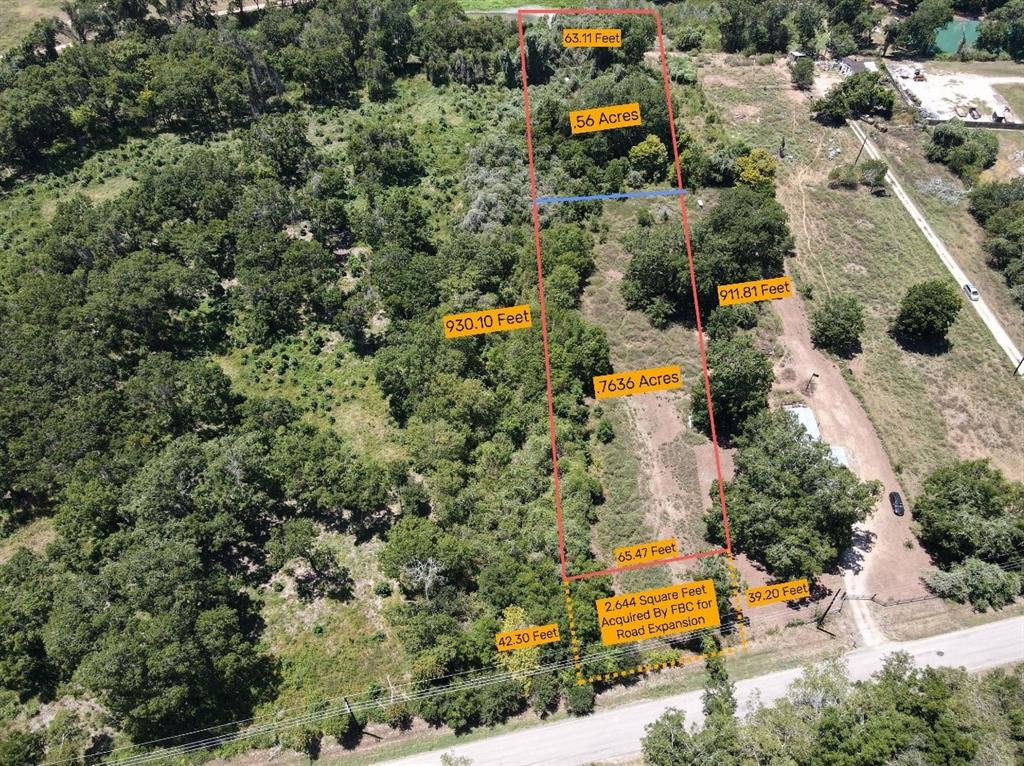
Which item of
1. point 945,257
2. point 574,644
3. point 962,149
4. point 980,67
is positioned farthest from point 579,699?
point 980,67

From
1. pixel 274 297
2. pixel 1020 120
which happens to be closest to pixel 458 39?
pixel 274 297

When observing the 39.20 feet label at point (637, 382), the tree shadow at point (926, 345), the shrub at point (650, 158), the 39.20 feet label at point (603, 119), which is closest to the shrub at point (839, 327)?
the tree shadow at point (926, 345)

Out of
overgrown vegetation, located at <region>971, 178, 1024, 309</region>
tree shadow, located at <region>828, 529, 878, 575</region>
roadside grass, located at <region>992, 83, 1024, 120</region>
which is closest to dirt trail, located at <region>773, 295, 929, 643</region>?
tree shadow, located at <region>828, 529, 878, 575</region>

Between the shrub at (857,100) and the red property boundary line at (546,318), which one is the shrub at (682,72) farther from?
the shrub at (857,100)

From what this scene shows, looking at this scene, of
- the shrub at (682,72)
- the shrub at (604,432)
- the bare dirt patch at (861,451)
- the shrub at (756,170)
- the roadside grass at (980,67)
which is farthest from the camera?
the roadside grass at (980,67)

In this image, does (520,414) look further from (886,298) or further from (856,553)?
(886,298)

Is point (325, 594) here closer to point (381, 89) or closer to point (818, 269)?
point (818, 269)
